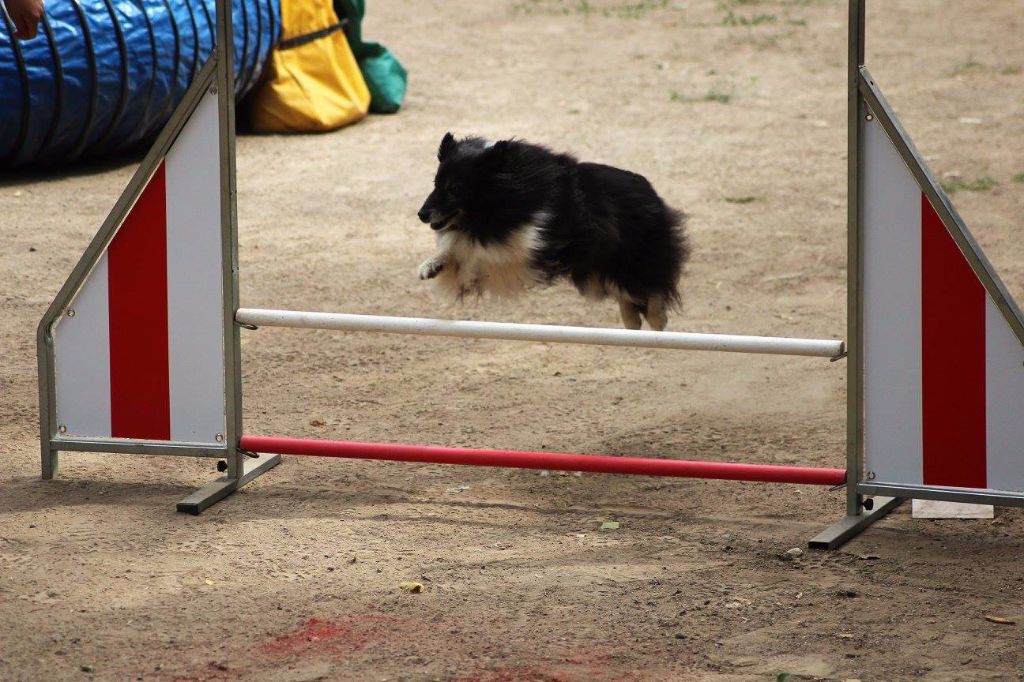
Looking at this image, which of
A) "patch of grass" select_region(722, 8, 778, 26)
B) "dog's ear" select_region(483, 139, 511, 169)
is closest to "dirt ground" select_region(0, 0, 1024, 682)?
"dog's ear" select_region(483, 139, 511, 169)

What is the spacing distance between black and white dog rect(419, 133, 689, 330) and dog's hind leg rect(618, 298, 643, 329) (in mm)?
86

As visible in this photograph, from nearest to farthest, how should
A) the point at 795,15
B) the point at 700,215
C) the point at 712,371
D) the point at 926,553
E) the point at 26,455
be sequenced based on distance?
the point at 926,553
the point at 26,455
the point at 712,371
the point at 700,215
the point at 795,15

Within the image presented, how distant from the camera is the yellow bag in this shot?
1009cm

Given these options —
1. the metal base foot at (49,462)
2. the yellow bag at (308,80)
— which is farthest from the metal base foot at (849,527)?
the yellow bag at (308,80)

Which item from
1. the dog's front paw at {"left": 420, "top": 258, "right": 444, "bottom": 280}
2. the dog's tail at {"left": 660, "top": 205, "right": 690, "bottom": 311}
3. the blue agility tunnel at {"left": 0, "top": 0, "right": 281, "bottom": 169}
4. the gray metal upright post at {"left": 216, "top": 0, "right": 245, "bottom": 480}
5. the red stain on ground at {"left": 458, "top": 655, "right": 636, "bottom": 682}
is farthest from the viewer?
the blue agility tunnel at {"left": 0, "top": 0, "right": 281, "bottom": 169}

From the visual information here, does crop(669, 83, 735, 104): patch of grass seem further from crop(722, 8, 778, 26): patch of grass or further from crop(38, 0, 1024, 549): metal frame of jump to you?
crop(38, 0, 1024, 549): metal frame of jump

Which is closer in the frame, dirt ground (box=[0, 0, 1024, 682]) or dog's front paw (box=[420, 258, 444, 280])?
dirt ground (box=[0, 0, 1024, 682])

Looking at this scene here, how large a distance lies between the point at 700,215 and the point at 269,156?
312 cm

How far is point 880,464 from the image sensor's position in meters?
4.02

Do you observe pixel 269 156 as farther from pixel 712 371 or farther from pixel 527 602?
pixel 527 602

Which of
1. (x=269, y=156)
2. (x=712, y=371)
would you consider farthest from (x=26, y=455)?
(x=269, y=156)

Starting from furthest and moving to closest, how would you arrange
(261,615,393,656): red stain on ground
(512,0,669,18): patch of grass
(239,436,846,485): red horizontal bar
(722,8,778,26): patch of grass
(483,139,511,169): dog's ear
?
1. (512,0,669,18): patch of grass
2. (722,8,778,26): patch of grass
3. (483,139,511,169): dog's ear
4. (239,436,846,485): red horizontal bar
5. (261,615,393,656): red stain on ground

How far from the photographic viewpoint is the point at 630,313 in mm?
5496

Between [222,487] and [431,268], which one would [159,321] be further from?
[431,268]
